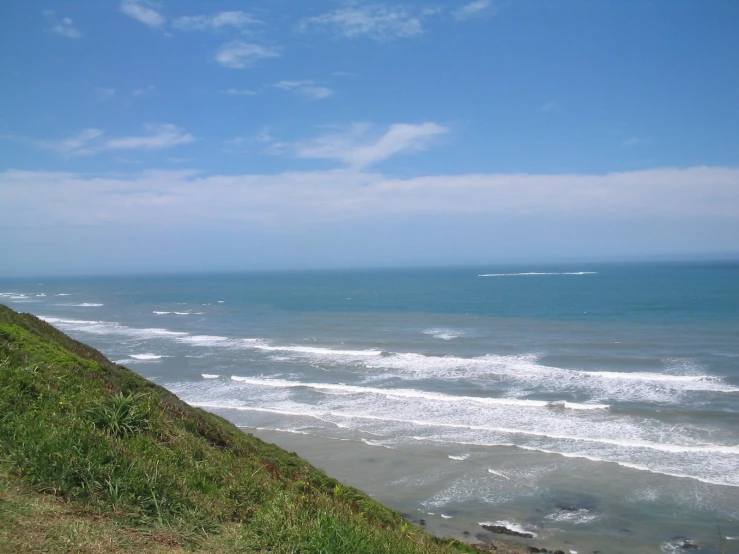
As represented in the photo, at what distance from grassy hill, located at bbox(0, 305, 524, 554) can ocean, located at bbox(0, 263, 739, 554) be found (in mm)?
8081

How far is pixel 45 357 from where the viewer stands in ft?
37.2

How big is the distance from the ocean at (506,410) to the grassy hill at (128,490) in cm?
808

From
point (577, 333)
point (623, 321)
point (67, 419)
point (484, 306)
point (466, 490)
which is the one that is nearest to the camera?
point (67, 419)

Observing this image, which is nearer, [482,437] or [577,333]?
[482,437]

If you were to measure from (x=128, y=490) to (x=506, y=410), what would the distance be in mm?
20893

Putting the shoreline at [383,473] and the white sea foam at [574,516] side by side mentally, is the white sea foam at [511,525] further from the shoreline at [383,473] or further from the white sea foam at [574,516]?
the white sea foam at [574,516]

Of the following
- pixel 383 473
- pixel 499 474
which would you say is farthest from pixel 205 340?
pixel 499 474

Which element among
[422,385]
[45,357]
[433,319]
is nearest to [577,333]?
[433,319]

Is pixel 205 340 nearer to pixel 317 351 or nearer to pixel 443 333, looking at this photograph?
pixel 317 351

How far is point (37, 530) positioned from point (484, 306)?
72.1 m

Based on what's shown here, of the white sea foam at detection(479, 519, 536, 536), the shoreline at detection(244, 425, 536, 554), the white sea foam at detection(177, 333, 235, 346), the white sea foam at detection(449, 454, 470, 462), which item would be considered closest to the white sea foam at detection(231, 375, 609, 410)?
the white sea foam at detection(449, 454, 470, 462)

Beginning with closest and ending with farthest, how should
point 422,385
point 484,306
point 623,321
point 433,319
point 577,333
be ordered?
point 422,385 < point 577,333 < point 623,321 < point 433,319 < point 484,306

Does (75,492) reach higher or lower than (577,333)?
higher

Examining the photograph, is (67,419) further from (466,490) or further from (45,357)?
(466,490)
